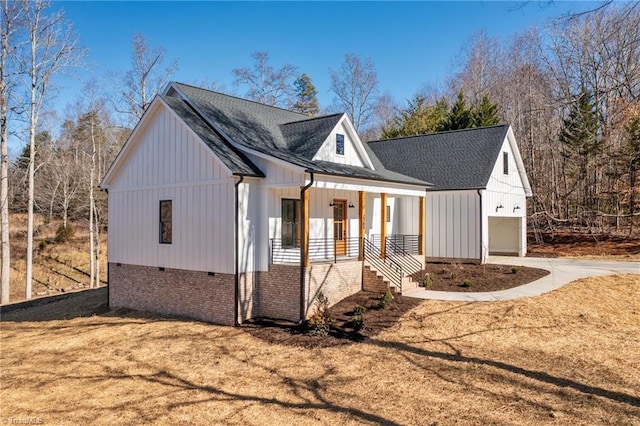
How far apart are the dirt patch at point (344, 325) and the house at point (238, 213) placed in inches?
17.3

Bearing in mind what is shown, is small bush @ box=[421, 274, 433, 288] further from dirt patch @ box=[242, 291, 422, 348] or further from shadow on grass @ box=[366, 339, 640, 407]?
shadow on grass @ box=[366, 339, 640, 407]

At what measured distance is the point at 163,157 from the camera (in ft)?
47.4

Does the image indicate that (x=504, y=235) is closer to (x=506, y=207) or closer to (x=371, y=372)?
(x=506, y=207)

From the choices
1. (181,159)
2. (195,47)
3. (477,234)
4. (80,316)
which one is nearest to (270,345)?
(181,159)

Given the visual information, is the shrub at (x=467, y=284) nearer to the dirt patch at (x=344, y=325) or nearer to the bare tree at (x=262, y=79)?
the dirt patch at (x=344, y=325)

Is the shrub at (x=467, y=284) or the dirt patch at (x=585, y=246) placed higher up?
the dirt patch at (x=585, y=246)

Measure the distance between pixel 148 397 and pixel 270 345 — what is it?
10.3ft

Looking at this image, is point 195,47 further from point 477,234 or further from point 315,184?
point 477,234

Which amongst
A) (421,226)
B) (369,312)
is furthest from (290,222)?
(421,226)

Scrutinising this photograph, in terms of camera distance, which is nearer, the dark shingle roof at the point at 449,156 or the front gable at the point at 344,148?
the front gable at the point at 344,148

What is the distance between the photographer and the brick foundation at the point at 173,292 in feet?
41.5

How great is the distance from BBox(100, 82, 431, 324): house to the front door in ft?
0.13

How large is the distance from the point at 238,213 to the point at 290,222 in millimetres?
2119
